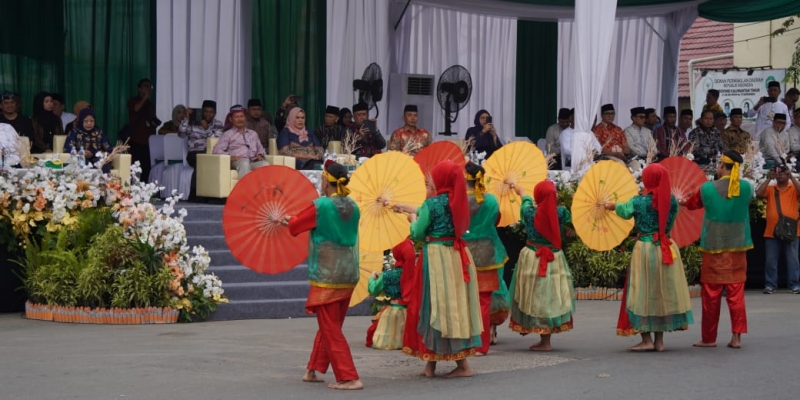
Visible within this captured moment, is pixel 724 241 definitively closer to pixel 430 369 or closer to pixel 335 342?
pixel 430 369

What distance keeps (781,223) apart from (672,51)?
7.34 metres

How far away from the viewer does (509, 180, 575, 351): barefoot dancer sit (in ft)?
34.8

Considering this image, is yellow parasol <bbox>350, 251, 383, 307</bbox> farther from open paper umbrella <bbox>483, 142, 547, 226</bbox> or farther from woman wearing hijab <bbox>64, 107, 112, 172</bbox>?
woman wearing hijab <bbox>64, 107, 112, 172</bbox>

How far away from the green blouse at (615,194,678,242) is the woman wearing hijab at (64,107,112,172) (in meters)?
6.30

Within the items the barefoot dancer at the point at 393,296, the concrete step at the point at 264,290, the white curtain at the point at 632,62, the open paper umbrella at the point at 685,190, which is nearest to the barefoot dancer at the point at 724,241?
the open paper umbrella at the point at 685,190

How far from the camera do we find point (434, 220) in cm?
887

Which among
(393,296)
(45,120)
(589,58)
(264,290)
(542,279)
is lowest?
(264,290)

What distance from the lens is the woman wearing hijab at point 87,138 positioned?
46.6ft

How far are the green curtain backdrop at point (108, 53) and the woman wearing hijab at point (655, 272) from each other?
8.93 metres

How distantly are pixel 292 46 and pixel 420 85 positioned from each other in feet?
7.32

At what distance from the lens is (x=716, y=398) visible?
822 centimetres

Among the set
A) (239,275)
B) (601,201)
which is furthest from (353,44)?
(601,201)

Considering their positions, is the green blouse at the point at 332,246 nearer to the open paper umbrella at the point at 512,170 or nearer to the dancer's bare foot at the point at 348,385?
the dancer's bare foot at the point at 348,385

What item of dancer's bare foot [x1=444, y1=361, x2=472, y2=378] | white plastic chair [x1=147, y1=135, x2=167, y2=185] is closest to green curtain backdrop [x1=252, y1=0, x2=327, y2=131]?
white plastic chair [x1=147, y1=135, x2=167, y2=185]
